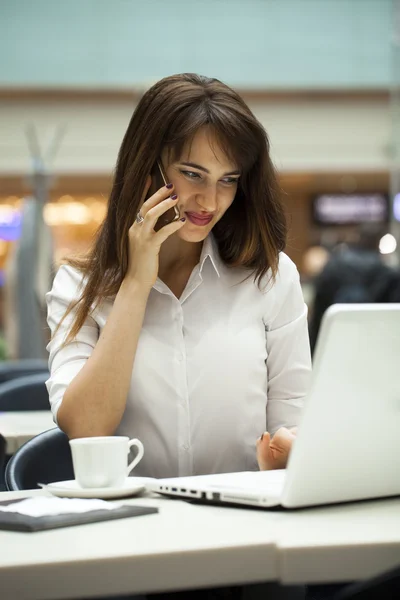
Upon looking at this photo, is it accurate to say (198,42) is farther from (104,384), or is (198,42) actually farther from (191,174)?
(104,384)

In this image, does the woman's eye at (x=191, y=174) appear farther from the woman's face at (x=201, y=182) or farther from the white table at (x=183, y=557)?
the white table at (x=183, y=557)

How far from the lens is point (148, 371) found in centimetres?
181

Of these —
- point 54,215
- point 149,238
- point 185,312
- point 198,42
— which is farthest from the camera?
point 54,215


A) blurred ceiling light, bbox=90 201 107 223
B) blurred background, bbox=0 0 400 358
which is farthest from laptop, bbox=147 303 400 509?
blurred ceiling light, bbox=90 201 107 223

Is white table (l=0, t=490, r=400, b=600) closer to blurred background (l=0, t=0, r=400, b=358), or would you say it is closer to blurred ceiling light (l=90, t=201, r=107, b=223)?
blurred background (l=0, t=0, r=400, b=358)

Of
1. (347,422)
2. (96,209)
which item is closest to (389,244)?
(347,422)

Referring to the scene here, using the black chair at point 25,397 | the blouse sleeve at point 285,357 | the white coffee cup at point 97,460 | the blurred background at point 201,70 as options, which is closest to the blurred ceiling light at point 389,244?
the blurred background at point 201,70

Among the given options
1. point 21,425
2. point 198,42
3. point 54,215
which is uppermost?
point 198,42

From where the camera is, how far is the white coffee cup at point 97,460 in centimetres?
134

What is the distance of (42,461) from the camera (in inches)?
72.1

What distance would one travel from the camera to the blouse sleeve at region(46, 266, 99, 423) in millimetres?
1753

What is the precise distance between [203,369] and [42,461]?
1.24 feet

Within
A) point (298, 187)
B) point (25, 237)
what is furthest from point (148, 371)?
point (298, 187)

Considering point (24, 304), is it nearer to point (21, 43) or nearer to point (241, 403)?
point (241, 403)
